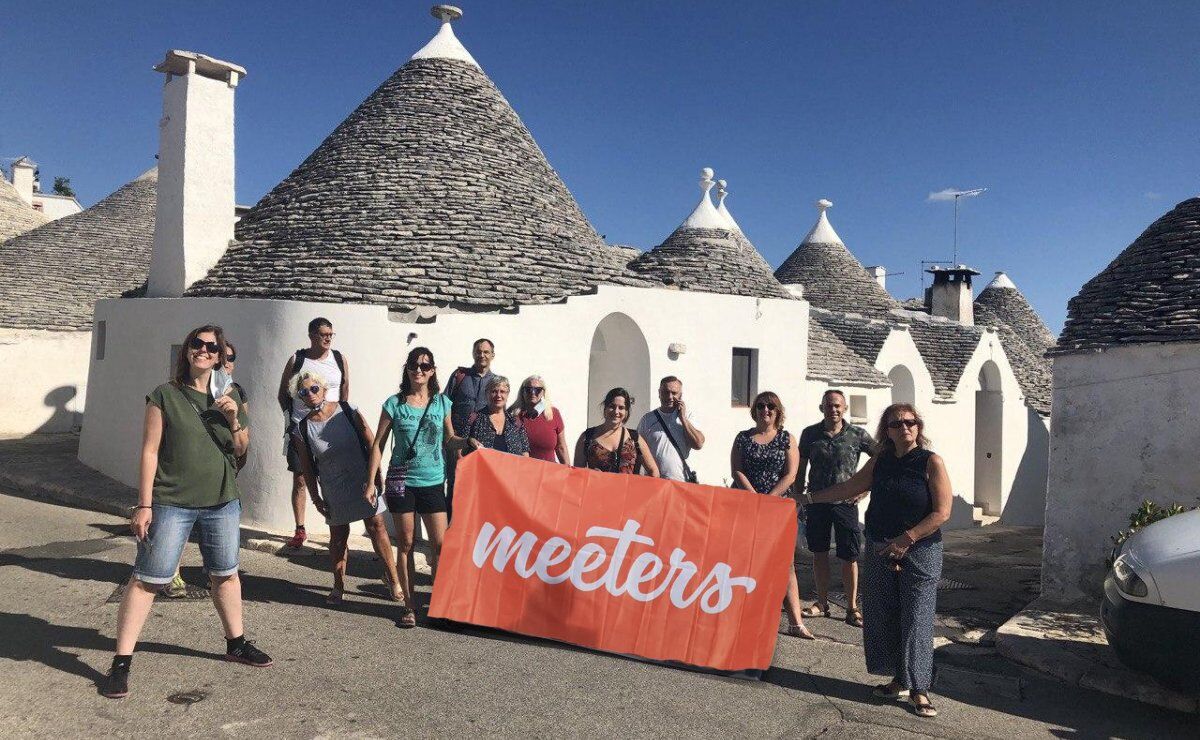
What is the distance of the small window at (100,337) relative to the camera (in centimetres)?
1204

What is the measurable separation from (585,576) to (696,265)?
9959 millimetres

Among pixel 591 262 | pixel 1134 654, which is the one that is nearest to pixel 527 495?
pixel 1134 654

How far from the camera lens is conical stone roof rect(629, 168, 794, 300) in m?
13.9

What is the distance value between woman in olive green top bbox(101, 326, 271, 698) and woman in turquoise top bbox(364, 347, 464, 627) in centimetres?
124

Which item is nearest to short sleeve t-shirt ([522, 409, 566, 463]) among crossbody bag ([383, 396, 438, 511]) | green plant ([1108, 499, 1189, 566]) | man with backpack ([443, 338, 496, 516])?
man with backpack ([443, 338, 496, 516])

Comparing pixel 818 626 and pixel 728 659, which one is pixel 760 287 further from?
pixel 728 659

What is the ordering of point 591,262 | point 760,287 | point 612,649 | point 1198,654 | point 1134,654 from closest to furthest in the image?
point 1198,654 → point 1134,654 → point 612,649 → point 591,262 → point 760,287

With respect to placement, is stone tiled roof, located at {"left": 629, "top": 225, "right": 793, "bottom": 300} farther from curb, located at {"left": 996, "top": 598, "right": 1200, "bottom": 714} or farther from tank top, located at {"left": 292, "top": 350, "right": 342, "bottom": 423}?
curb, located at {"left": 996, "top": 598, "right": 1200, "bottom": 714}

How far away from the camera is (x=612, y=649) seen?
16.7 feet

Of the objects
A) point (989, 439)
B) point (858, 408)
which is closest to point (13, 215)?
point (858, 408)

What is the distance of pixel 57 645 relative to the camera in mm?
4750

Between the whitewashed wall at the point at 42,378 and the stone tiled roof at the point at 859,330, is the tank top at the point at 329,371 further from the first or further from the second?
the stone tiled roof at the point at 859,330

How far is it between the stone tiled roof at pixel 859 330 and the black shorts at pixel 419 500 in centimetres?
1454

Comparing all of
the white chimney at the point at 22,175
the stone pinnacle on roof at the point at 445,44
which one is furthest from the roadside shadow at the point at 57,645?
the white chimney at the point at 22,175
